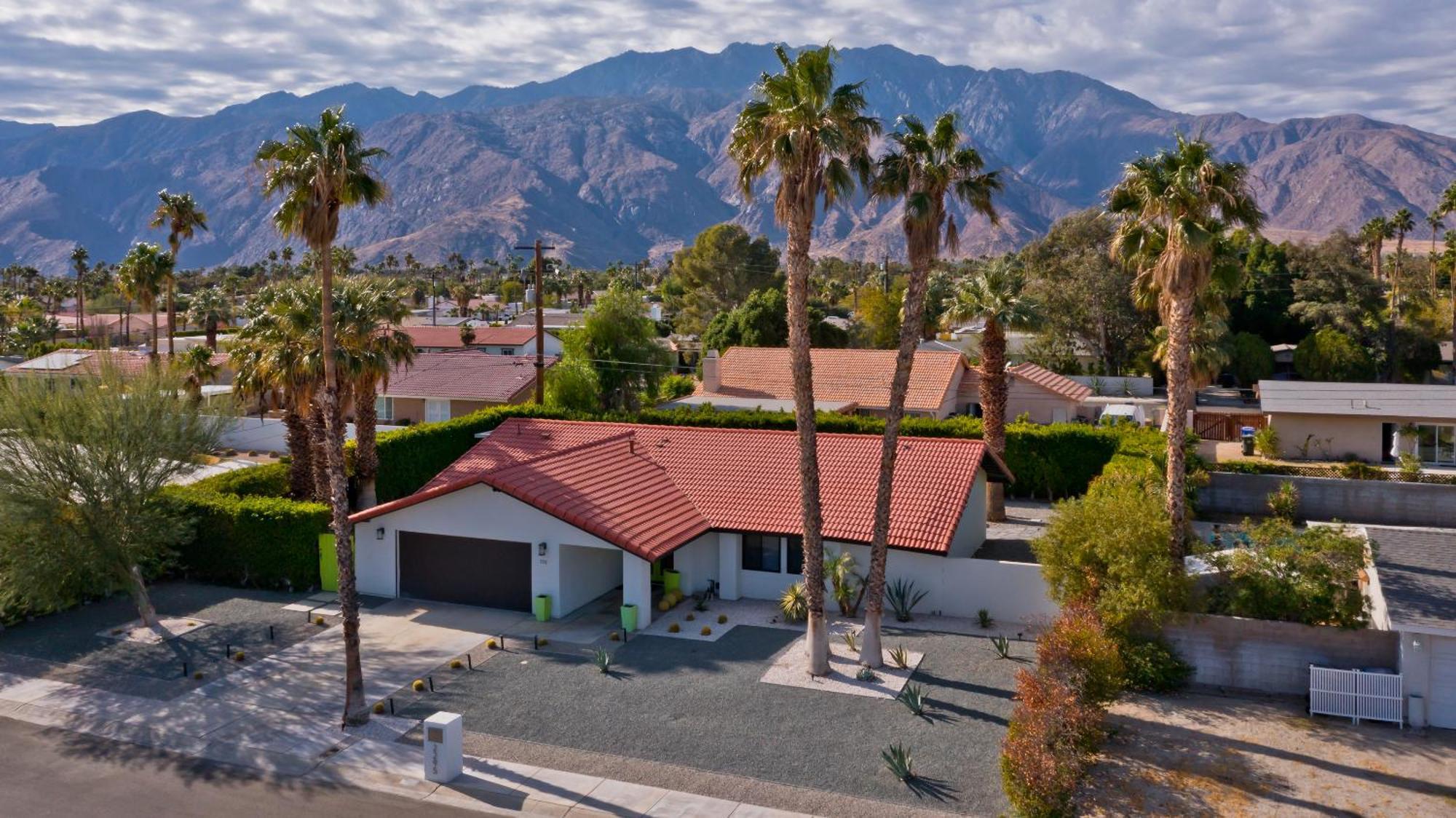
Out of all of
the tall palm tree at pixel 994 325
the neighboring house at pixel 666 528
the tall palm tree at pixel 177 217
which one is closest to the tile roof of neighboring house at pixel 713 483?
the neighboring house at pixel 666 528

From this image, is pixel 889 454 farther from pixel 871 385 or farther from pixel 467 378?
pixel 467 378

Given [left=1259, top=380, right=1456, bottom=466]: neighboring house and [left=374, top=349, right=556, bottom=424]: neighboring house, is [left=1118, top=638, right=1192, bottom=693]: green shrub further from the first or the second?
[left=374, top=349, right=556, bottom=424]: neighboring house

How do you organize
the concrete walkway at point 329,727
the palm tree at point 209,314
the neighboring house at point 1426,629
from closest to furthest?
the concrete walkway at point 329,727 → the neighboring house at point 1426,629 → the palm tree at point 209,314

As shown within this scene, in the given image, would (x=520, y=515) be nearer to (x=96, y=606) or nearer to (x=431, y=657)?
(x=431, y=657)

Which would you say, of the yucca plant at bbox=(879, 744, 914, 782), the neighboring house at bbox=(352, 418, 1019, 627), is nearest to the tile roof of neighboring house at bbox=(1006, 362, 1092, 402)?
the neighboring house at bbox=(352, 418, 1019, 627)

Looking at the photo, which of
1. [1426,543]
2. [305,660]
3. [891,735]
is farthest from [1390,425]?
[305,660]

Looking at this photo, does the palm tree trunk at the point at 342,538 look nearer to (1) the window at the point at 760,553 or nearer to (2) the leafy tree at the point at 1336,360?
(1) the window at the point at 760,553
